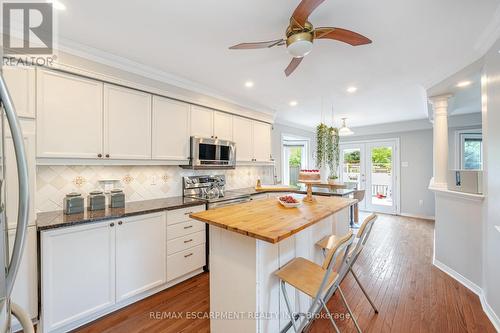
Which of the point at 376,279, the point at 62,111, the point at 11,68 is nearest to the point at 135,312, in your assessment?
the point at 62,111

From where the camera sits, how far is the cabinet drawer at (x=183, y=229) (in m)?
2.38

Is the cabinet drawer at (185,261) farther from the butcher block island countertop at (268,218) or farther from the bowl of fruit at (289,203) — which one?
the bowl of fruit at (289,203)

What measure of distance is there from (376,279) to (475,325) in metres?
0.84

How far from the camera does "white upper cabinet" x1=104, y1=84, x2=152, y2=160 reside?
2264mm

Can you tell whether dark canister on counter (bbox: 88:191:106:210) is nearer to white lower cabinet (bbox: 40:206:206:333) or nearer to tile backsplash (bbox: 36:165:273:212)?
tile backsplash (bbox: 36:165:273:212)

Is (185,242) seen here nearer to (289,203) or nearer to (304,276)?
(289,203)

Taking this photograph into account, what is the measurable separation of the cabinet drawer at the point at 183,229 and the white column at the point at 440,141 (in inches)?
129

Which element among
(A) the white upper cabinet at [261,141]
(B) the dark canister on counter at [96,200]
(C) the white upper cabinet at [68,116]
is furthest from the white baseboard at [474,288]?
(C) the white upper cabinet at [68,116]

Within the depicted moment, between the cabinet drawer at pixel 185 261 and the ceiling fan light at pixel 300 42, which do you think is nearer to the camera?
the ceiling fan light at pixel 300 42

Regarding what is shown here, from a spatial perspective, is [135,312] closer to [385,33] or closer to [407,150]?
[385,33]

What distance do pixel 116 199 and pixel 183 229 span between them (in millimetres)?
771

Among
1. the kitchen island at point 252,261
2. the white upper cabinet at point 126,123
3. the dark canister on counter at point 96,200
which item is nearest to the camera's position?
the kitchen island at point 252,261

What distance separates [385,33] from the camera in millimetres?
1859

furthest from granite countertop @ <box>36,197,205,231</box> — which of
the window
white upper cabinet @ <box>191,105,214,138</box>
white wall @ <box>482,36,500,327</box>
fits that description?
the window
